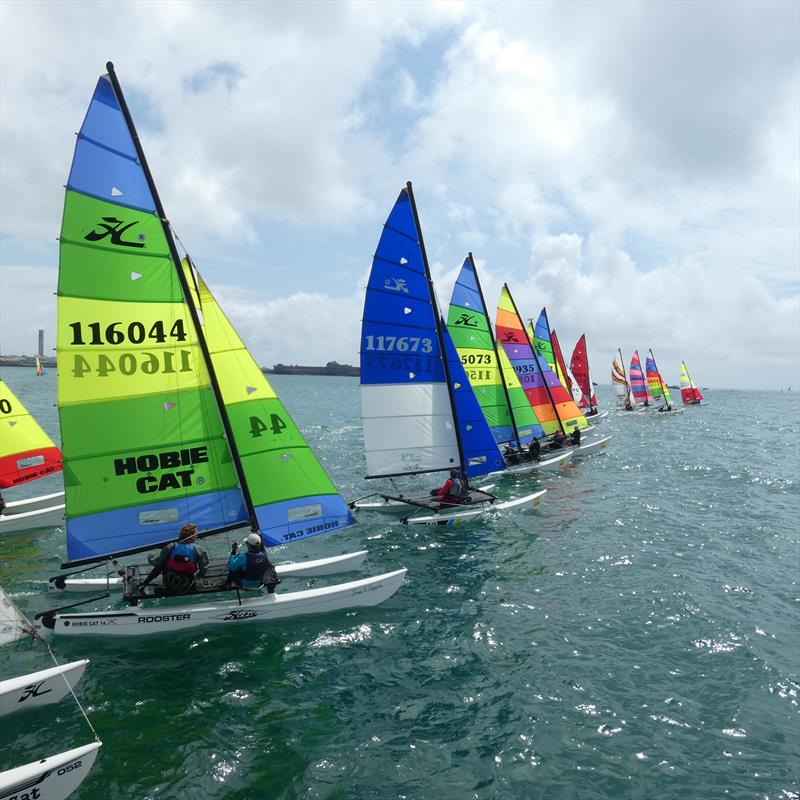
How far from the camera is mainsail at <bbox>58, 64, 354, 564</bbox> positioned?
9986mm

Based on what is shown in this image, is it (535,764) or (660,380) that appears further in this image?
(660,380)

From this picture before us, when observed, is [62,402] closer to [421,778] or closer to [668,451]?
[421,778]

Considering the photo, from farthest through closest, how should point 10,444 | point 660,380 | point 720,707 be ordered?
point 660,380
point 10,444
point 720,707

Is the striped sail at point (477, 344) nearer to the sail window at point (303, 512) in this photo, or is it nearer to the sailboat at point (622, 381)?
the sail window at point (303, 512)

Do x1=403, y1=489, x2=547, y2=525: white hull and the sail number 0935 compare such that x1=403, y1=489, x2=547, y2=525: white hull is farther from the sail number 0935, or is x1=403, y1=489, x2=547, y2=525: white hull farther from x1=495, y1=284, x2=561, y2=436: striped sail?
x1=495, y1=284, x2=561, y2=436: striped sail

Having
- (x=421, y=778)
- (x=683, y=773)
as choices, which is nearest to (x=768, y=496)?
(x=683, y=773)

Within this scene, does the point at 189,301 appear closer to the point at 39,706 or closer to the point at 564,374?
the point at 39,706

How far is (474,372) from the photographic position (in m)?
25.0

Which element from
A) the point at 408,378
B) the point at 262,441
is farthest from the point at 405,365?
the point at 262,441

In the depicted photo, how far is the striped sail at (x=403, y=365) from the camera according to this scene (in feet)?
58.3

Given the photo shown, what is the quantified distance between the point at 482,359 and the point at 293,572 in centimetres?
1555

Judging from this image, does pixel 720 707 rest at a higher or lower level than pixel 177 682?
lower

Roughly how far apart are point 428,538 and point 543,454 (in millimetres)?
13852

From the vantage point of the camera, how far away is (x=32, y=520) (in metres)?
17.6
